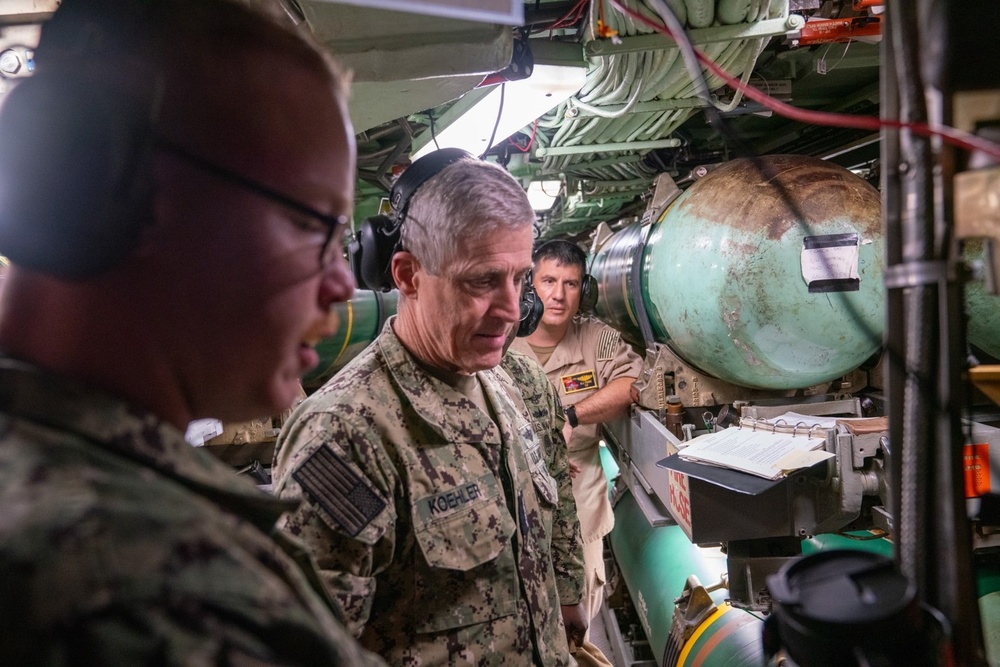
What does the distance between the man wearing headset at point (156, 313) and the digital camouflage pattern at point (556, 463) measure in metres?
1.35

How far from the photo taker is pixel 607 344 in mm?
3980

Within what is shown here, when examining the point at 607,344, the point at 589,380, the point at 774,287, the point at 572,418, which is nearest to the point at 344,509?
the point at 774,287

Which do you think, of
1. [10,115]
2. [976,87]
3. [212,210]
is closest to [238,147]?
[212,210]

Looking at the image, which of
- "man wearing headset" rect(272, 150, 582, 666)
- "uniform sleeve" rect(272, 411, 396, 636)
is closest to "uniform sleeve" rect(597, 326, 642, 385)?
"man wearing headset" rect(272, 150, 582, 666)

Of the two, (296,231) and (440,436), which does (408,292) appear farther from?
(296,231)

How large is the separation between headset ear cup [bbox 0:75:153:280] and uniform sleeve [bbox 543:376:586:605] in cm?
168

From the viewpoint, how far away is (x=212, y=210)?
1.85ft

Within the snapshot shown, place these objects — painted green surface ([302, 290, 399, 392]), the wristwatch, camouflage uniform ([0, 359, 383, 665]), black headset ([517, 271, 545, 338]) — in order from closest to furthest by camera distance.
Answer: camouflage uniform ([0, 359, 383, 665])
painted green surface ([302, 290, 399, 392])
black headset ([517, 271, 545, 338])
the wristwatch

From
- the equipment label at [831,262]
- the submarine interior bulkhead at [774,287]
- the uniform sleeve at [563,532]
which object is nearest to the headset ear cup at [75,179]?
the submarine interior bulkhead at [774,287]

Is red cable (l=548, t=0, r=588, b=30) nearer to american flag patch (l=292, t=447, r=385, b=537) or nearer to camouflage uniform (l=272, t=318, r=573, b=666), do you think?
camouflage uniform (l=272, t=318, r=573, b=666)

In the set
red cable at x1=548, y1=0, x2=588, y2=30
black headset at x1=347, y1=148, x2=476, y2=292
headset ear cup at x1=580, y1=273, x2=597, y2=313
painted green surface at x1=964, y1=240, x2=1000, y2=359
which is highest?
red cable at x1=548, y1=0, x2=588, y2=30

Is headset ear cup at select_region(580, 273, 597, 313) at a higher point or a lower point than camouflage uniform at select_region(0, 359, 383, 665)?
lower

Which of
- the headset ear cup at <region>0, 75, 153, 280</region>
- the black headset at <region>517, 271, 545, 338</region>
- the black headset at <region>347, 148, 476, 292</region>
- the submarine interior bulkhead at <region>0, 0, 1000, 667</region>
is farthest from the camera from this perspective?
the black headset at <region>517, 271, 545, 338</region>

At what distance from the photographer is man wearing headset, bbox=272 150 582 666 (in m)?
1.23
